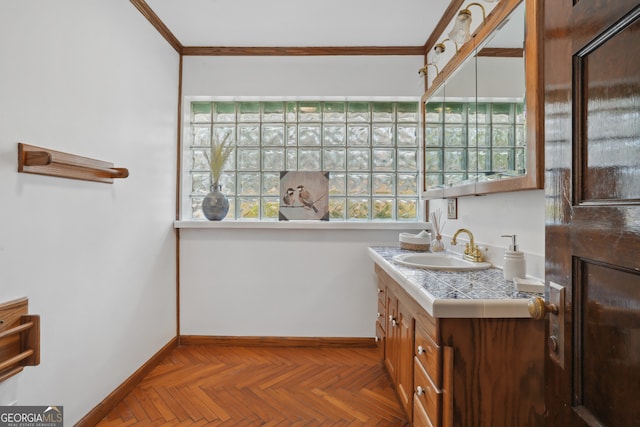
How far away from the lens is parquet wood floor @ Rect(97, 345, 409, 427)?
71.4 inches

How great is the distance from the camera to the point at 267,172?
2957 millimetres

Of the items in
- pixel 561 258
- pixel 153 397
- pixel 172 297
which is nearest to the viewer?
pixel 561 258

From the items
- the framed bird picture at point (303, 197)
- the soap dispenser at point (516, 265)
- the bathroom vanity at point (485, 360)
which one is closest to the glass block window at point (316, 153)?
the framed bird picture at point (303, 197)

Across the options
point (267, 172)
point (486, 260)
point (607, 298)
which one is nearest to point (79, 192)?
point (267, 172)

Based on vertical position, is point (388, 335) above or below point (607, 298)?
below

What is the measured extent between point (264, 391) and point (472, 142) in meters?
1.94

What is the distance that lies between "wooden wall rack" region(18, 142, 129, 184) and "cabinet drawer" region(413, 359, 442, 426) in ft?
5.67

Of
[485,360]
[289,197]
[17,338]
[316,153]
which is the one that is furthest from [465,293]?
[316,153]

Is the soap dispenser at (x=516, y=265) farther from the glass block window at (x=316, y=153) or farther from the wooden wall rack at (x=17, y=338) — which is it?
the wooden wall rack at (x=17, y=338)

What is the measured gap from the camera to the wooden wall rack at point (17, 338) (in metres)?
1.23

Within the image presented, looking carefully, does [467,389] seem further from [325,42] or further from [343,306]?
[325,42]

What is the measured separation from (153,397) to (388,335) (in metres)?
1.49

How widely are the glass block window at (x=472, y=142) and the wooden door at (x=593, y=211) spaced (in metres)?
0.67

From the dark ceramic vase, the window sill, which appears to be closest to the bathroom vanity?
the window sill
